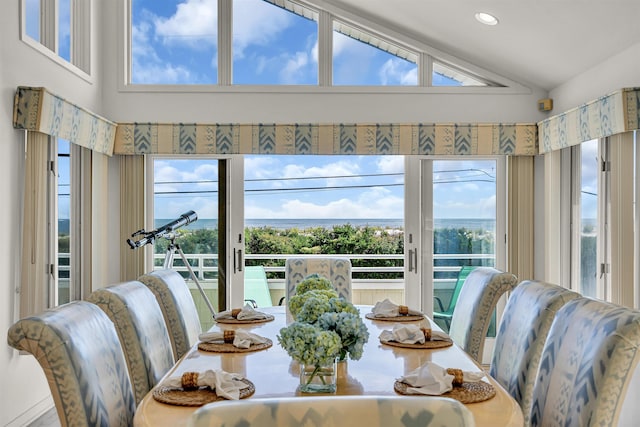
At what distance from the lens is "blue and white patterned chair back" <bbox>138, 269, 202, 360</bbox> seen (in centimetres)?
289

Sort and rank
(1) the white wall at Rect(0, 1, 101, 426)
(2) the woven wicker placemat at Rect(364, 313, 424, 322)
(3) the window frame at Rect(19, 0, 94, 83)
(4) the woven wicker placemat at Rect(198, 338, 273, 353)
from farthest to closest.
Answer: (3) the window frame at Rect(19, 0, 94, 83), (1) the white wall at Rect(0, 1, 101, 426), (2) the woven wicker placemat at Rect(364, 313, 424, 322), (4) the woven wicker placemat at Rect(198, 338, 273, 353)

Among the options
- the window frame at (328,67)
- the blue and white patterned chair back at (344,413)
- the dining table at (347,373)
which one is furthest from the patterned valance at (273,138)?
the blue and white patterned chair back at (344,413)

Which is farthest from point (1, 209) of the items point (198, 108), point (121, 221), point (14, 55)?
point (198, 108)

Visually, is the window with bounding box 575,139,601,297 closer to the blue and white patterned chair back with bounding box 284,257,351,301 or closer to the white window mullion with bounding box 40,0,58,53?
the blue and white patterned chair back with bounding box 284,257,351,301

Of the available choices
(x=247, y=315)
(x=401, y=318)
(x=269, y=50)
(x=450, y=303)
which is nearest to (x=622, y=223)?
(x=401, y=318)

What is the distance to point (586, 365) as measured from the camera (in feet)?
5.54

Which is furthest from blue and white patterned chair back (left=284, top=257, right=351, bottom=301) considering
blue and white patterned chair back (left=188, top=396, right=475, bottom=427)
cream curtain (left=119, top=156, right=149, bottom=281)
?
blue and white patterned chair back (left=188, top=396, right=475, bottom=427)

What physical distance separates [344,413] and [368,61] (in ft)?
15.4

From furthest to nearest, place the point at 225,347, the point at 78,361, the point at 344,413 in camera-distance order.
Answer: the point at 225,347
the point at 78,361
the point at 344,413

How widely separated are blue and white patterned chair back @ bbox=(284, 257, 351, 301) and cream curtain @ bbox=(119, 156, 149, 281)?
178 centimetres

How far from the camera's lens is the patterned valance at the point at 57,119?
363 centimetres

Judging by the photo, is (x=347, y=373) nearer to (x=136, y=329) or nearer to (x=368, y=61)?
(x=136, y=329)

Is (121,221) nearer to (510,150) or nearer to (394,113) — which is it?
(394,113)

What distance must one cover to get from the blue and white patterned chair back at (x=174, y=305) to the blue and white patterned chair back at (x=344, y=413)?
6.65 feet
